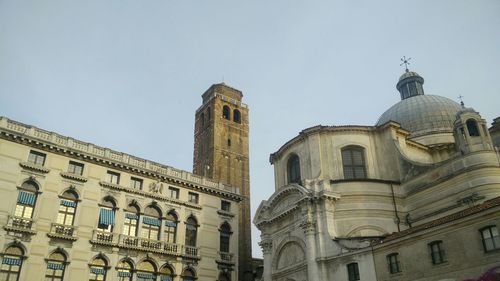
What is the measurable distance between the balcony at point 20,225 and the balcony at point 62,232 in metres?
1.21

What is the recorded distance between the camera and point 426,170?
31.0 meters

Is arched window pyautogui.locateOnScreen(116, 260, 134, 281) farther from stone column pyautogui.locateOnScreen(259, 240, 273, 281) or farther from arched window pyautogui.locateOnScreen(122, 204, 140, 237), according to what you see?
stone column pyautogui.locateOnScreen(259, 240, 273, 281)

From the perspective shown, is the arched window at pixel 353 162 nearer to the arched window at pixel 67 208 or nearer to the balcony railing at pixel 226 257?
the balcony railing at pixel 226 257

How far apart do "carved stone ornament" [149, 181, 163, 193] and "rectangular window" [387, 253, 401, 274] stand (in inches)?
768

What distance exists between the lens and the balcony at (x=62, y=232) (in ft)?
96.0

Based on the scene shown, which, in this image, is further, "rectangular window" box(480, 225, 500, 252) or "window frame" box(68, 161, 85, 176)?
"window frame" box(68, 161, 85, 176)

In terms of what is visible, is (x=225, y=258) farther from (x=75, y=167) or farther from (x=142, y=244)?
(x=75, y=167)

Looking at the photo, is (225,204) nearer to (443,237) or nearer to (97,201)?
(97,201)

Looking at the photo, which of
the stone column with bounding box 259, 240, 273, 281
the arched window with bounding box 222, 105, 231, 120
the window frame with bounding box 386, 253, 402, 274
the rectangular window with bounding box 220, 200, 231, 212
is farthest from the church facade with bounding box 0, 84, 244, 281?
the arched window with bounding box 222, 105, 231, 120

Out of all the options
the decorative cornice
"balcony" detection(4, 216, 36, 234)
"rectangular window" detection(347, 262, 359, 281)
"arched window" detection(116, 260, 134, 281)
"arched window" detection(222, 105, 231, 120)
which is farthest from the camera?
"arched window" detection(222, 105, 231, 120)

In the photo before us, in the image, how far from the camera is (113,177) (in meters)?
34.1

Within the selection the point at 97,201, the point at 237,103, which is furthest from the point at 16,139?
the point at 237,103

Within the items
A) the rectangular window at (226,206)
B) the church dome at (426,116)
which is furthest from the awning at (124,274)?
the church dome at (426,116)

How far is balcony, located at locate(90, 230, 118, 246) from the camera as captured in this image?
30.9 meters
